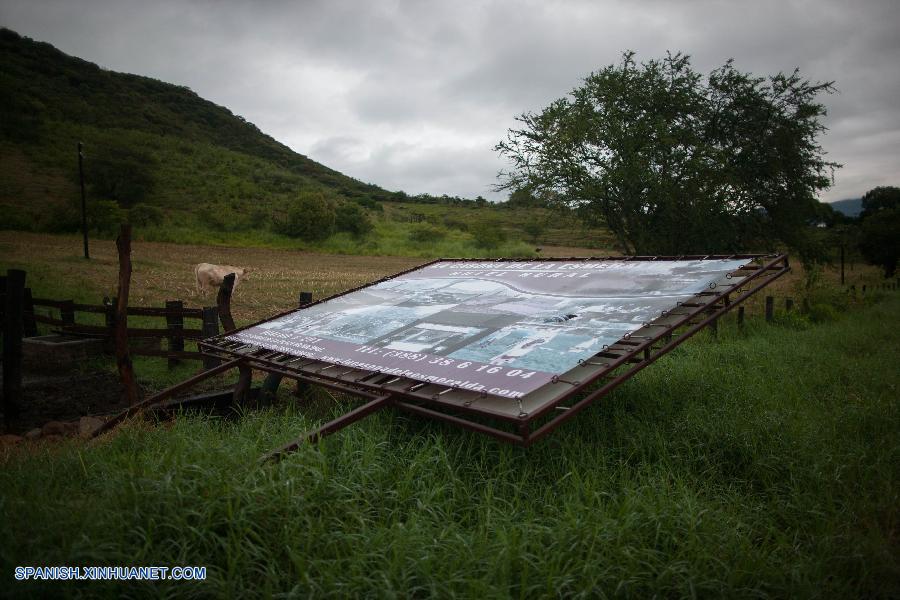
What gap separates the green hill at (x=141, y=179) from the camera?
16.3 m

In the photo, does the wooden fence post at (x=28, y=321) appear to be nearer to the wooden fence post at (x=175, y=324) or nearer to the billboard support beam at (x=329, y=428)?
the wooden fence post at (x=175, y=324)

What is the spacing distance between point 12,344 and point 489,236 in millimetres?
26540

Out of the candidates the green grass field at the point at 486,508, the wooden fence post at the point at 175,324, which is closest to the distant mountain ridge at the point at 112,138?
the wooden fence post at the point at 175,324

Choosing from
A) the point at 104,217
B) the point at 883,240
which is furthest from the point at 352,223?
the point at 883,240

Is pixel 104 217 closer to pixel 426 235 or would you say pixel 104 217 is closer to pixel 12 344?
pixel 12 344

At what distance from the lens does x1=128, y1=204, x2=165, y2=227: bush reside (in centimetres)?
1886

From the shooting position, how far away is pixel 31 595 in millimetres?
2188

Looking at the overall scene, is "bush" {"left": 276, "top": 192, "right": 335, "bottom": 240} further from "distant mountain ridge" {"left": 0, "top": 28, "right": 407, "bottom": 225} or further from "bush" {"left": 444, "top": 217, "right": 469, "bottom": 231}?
"bush" {"left": 444, "top": 217, "right": 469, "bottom": 231}

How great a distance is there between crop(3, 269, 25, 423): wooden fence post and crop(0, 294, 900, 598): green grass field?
292 centimetres

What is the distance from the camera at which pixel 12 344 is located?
20.7 feet

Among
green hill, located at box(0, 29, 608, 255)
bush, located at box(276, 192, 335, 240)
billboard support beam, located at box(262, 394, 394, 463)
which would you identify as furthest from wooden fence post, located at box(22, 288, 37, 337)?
bush, located at box(276, 192, 335, 240)

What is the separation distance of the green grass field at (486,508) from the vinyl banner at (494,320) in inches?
24.7

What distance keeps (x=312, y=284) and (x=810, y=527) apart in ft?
48.8

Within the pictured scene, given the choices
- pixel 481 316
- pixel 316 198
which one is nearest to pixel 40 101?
pixel 316 198
